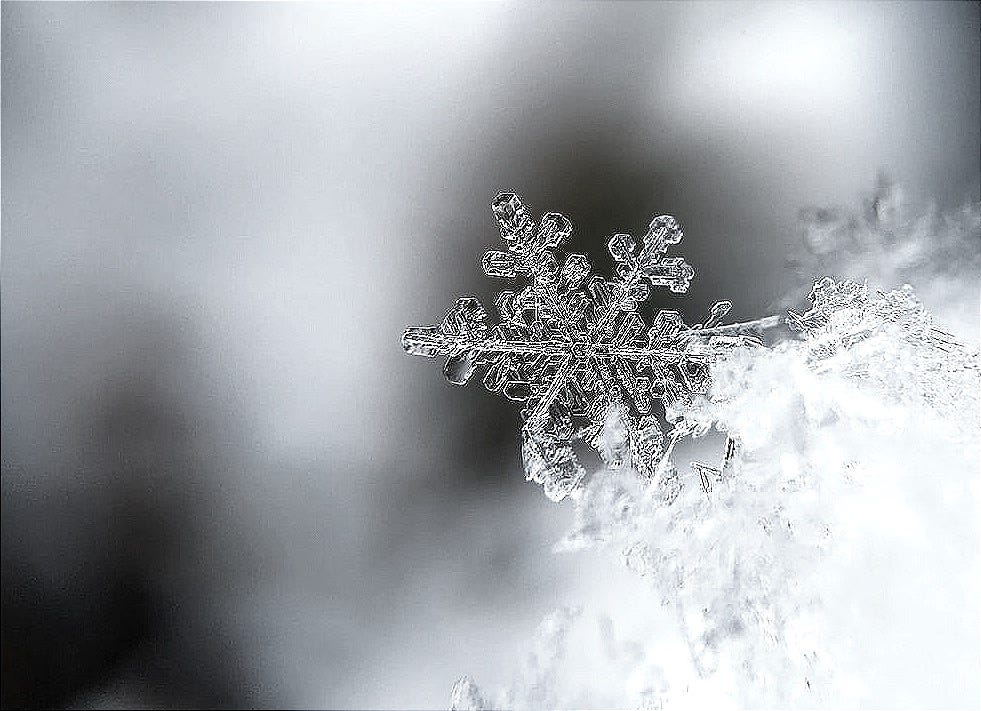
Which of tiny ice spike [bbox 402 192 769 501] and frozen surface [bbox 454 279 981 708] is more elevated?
tiny ice spike [bbox 402 192 769 501]

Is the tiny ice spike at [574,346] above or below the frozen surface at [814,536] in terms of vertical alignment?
above

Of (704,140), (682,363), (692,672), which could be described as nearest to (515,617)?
(692,672)

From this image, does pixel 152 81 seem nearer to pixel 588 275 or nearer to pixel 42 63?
pixel 42 63

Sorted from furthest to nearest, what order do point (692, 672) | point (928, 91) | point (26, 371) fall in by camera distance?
point (928, 91) < point (692, 672) < point (26, 371)

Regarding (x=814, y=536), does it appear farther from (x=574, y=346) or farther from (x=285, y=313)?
(x=285, y=313)

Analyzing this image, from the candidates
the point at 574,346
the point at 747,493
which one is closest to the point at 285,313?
the point at 574,346
